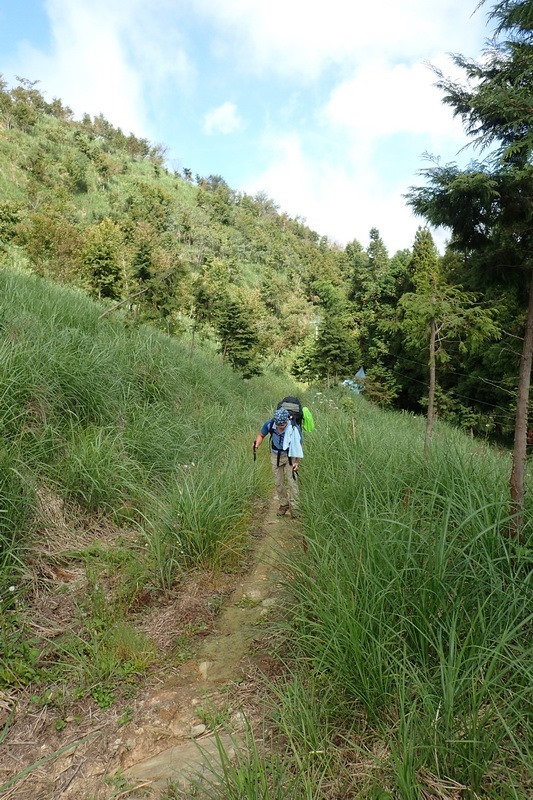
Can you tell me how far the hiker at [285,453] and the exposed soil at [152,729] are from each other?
216 centimetres

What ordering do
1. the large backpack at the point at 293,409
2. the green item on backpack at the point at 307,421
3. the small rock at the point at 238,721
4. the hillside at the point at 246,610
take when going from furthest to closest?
the green item on backpack at the point at 307,421 < the large backpack at the point at 293,409 < the small rock at the point at 238,721 < the hillside at the point at 246,610

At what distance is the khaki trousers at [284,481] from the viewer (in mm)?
5191

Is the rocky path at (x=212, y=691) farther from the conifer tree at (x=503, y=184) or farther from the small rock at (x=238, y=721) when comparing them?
the conifer tree at (x=503, y=184)

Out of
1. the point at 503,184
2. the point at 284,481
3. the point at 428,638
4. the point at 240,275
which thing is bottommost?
the point at 284,481

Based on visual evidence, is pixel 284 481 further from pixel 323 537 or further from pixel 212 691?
pixel 212 691

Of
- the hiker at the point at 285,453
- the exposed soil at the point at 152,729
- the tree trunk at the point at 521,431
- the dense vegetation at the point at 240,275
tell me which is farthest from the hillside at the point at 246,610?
the dense vegetation at the point at 240,275

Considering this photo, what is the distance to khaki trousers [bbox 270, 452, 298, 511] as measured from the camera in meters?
5.19

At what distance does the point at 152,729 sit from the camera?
2.36 metres

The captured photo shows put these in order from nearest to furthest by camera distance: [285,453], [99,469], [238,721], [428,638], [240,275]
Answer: [428,638] → [238,721] → [99,469] → [285,453] → [240,275]

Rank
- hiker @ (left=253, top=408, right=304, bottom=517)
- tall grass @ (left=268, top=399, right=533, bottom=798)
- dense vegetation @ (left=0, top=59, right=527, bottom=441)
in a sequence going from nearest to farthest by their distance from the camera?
tall grass @ (left=268, top=399, right=533, bottom=798)
hiker @ (left=253, top=408, right=304, bottom=517)
dense vegetation @ (left=0, top=59, right=527, bottom=441)

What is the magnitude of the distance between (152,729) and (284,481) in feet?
11.5

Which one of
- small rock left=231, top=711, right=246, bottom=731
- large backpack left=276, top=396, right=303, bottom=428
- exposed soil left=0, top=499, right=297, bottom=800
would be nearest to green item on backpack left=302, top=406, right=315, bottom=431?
large backpack left=276, top=396, right=303, bottom=428

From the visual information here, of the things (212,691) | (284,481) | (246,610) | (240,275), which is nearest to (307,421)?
(284,481)

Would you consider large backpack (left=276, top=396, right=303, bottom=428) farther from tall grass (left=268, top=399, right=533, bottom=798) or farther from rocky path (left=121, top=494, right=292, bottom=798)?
tall grass (left=268, top=399, right=533, bottom=798)
